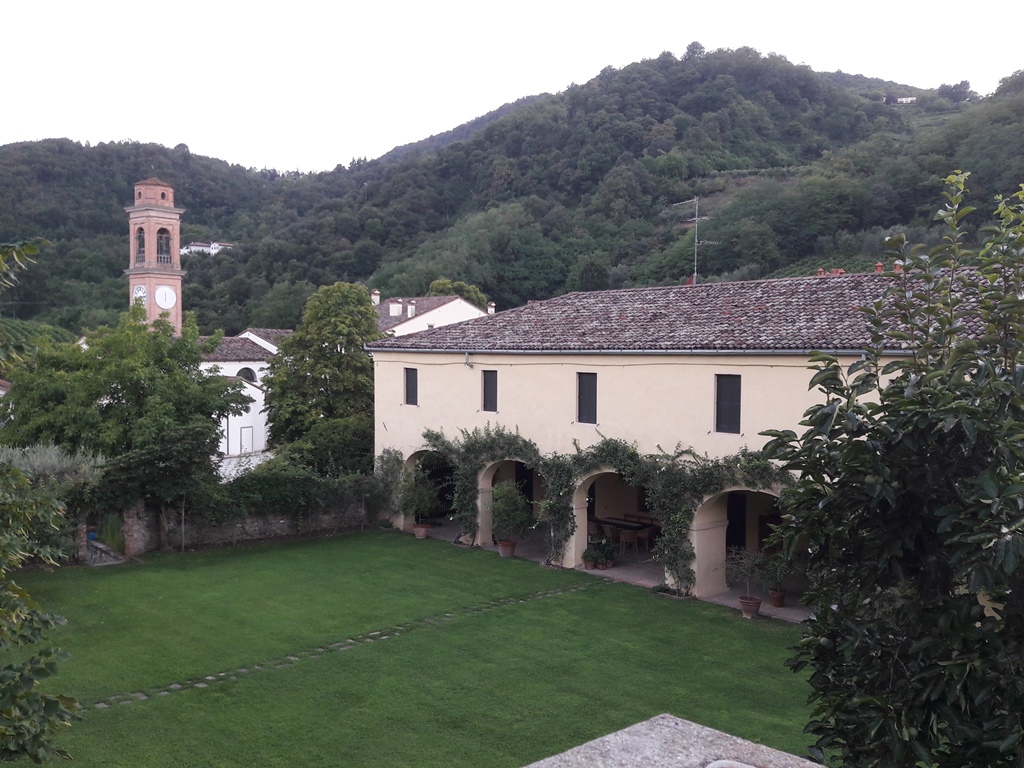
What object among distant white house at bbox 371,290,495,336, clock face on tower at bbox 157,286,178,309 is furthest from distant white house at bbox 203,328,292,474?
distant white house at bbox 371,290,495,336

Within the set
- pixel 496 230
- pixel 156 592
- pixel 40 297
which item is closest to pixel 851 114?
pixel 496 230

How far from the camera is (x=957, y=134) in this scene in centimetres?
4947

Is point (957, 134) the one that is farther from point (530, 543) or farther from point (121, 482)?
point (121, 482)

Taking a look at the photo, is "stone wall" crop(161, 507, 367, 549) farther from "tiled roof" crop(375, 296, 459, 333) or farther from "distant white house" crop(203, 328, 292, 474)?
"tiled roof" crop(375, 296, 459, 333)

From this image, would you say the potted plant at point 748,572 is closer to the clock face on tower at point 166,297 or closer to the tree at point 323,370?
the tree at point 323,370

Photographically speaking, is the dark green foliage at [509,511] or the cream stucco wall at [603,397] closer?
the cream stucco wall at [603,397]

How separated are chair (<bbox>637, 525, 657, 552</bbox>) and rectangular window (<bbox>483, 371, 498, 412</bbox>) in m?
5.12

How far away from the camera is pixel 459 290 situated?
205ft

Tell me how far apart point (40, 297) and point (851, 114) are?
68.8m

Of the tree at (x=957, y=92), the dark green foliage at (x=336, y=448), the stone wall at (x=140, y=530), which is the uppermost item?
the tree at (x=957, y=92)

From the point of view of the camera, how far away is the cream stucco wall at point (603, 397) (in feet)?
55.0

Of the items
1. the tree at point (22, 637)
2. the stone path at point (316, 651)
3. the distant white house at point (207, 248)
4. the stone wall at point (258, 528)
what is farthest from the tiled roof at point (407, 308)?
the tree at point (22, 637)

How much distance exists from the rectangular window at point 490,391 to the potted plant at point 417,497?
3345mm

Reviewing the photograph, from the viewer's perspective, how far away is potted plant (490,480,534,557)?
21344 mm
